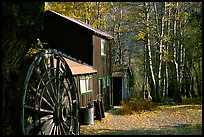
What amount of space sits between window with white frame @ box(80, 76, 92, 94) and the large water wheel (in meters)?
4.59

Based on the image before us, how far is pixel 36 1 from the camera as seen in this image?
862cm

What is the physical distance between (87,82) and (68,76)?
6.15 m

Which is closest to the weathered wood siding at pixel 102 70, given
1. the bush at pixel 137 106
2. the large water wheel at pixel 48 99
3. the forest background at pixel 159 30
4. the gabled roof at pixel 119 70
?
the bush at pixel 137 106

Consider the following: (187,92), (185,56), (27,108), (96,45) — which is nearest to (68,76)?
(27,108)

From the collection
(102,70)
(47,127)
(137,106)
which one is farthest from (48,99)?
(102,70)

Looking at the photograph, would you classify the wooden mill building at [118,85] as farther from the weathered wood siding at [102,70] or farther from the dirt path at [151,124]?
the dirt path at [151,124]

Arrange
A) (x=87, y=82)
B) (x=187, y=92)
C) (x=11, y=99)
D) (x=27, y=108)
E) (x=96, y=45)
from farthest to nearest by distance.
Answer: (x=187, y=92)
(x=96, y=45)
(x=87, y=82)
(x=27, y=108)
(x=11, y=99)

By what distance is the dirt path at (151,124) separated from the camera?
14.4m

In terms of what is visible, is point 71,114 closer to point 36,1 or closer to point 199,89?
point 36,1

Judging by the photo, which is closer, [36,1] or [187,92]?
→ [36,1]

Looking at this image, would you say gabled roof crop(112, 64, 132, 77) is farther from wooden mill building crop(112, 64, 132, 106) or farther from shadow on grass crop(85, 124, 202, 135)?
shadow on grass crop(85, 124, 202, 135)

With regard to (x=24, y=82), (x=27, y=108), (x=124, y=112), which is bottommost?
(x=124, y=112)

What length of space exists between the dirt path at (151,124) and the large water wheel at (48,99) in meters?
2.81

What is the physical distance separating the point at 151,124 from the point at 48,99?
24.9 feet
